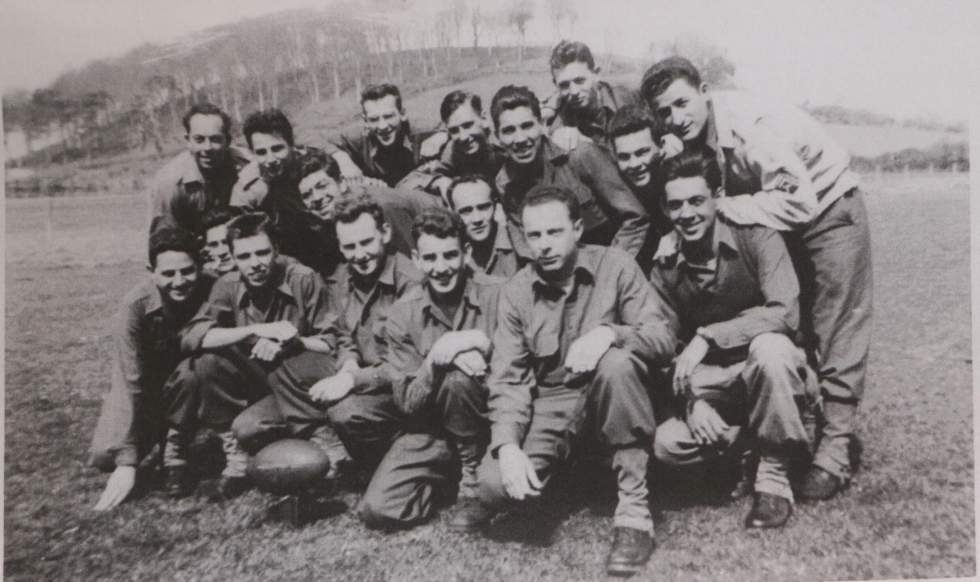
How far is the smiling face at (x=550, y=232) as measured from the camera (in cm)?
324

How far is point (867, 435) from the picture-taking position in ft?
12.2

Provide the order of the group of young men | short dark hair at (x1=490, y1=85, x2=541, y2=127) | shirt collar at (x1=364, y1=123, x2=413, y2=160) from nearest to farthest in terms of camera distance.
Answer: the group of young men
short dark hair at (x1=490, y1=85, x2=541, y2=127)
shirt collar at (x1=364, y1=123, x2=413, y2=160)

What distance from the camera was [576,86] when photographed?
3713 millimetres

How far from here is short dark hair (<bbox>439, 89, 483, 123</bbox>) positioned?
12.1ft

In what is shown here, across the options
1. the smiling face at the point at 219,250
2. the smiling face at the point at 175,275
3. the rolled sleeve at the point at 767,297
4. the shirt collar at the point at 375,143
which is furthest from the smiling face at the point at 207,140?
the rolled sleeve at the point at 767,297

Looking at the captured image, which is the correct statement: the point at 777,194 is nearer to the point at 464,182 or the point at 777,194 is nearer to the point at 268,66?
the point at 464,182

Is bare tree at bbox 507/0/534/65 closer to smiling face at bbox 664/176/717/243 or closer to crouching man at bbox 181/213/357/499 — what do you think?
smiling face at bbox 664/176/717/243

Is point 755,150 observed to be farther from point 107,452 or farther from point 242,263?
point 107,452

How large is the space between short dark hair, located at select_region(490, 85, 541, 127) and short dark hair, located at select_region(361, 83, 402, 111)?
465 mm

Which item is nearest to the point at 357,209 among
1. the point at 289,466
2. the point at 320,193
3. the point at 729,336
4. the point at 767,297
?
the point at 320,193

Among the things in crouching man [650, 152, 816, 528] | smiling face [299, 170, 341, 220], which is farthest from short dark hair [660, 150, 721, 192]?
smiling face [299, 170, 341, 220]

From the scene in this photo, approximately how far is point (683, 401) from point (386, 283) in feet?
4.41

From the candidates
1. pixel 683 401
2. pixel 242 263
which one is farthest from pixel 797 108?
pixel 242 263

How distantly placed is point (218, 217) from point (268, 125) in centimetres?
49
